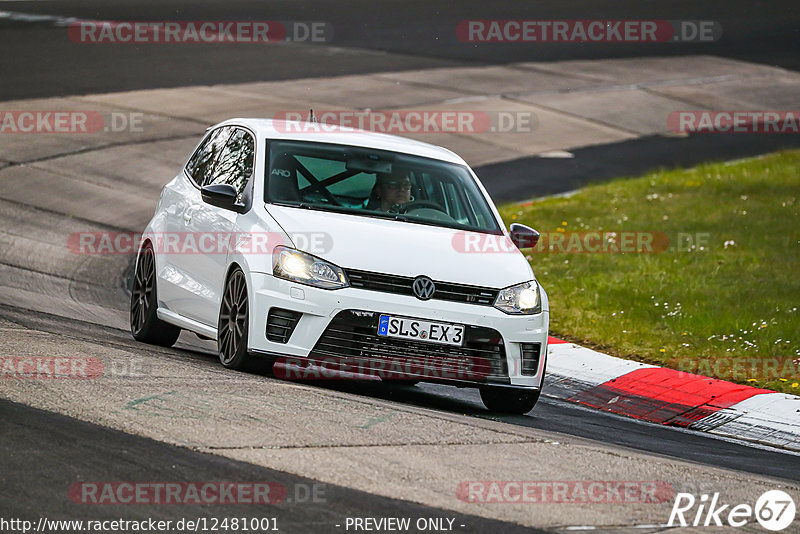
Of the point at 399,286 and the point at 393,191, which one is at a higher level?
the point at 393,191

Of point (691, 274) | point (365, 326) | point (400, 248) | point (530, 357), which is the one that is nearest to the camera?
point (365, 326)

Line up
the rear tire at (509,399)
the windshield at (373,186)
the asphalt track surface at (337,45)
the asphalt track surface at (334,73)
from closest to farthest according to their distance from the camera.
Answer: the asphalt track surface at (334,73) < the rear tire at (509,399) < the windshield at (373,186) < the asphalt track surface at (337,45)

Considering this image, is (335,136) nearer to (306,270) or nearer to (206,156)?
(206,156)

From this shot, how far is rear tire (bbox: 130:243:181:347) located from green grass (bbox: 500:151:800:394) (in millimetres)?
3750

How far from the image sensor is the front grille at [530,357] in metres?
8.50

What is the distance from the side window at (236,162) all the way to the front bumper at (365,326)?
123 centimetres

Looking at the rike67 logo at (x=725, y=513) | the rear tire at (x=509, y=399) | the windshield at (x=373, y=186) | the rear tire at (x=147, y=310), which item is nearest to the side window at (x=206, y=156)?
the rear tire at (x=147, y=310)

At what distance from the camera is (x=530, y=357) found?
28.0 feet

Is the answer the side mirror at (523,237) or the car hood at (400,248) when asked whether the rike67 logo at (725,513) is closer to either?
the car hood at (400,248)

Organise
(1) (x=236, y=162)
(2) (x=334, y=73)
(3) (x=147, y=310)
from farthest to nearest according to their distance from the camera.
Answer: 1. (2) (x=334, y=73)
2. (3) (x=147, y=310)
3. (1) (x=236, y=162)

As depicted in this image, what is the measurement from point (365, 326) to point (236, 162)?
6.89 ft

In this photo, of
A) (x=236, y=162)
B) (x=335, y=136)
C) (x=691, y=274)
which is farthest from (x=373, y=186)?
(x=691, y=274)

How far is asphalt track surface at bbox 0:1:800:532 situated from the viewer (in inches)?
228

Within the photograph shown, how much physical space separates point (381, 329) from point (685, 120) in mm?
18874
